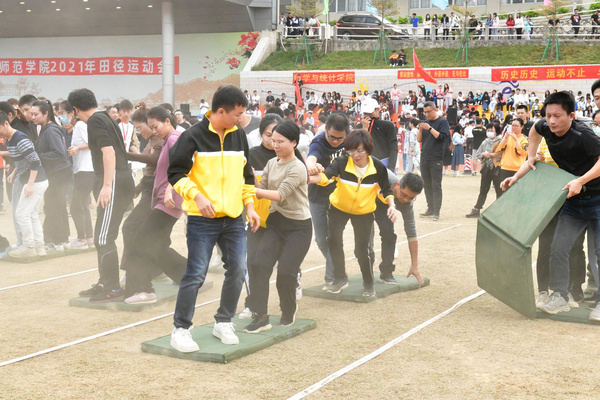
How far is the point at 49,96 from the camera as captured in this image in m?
46.2

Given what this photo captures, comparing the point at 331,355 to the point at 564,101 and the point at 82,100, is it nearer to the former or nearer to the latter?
the point at 564,101

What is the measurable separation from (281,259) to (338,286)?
4.79 feet

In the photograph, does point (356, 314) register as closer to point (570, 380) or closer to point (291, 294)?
point (291, 294)

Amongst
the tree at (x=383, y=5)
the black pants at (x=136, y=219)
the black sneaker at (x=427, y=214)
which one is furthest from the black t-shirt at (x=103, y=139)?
the tree at (x=383, y=5)

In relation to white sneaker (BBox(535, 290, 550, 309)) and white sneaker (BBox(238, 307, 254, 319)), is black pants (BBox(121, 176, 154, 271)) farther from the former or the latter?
white sneaker (BBox(535, 290, 550, 309))

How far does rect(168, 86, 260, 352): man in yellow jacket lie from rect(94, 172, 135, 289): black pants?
1.79m

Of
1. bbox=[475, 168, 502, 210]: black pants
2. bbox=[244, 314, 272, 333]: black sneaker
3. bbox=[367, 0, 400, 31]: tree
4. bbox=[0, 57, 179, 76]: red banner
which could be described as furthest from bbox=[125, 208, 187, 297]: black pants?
bbox=[0, 57, 179, 76]: red banner

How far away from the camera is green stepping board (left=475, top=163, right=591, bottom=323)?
600 centimetres

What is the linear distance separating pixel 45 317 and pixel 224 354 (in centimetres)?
217

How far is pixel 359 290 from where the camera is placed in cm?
716

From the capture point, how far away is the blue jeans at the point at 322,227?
24.1ft

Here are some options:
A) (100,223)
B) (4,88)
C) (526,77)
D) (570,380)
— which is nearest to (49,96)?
(4,88)

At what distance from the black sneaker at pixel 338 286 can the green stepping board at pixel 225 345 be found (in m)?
1.15

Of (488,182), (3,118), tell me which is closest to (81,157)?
(3,118)
